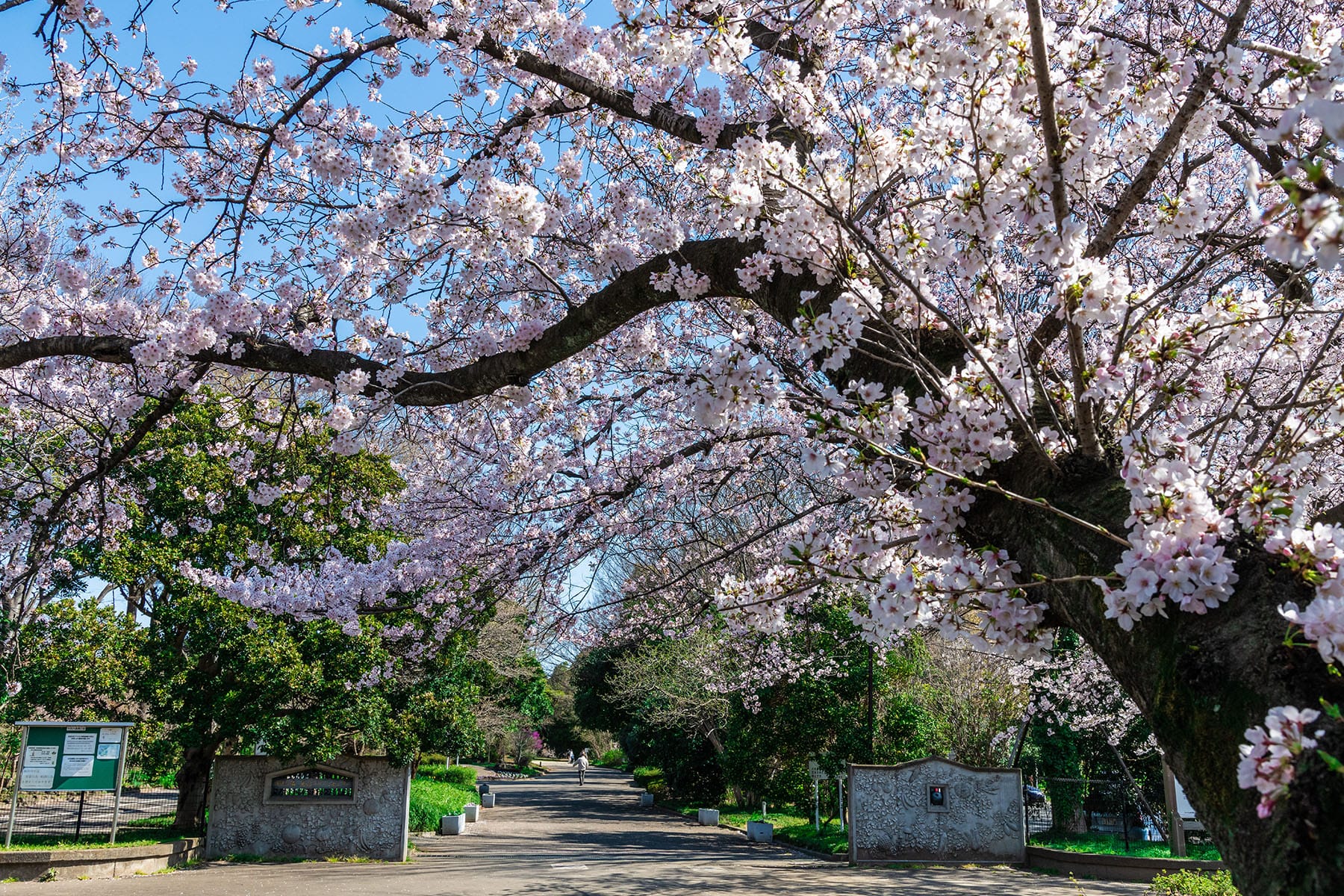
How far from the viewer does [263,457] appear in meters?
6.07

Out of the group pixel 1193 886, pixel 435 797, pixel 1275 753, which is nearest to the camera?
pixel 1275 753

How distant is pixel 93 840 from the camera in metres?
11.4

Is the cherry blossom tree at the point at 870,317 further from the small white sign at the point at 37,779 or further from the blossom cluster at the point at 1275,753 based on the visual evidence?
the small white sign at the point at 37,779

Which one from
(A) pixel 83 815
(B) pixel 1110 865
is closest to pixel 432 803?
(A) pixel 83 815

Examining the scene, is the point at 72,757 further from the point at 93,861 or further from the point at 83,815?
the point at 83,815

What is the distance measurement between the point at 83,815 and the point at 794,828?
1277 cm

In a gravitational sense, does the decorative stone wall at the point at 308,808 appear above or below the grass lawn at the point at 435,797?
above

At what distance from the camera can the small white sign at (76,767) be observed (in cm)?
1054

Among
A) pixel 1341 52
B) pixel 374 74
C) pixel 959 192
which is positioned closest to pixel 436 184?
pixel 374 74

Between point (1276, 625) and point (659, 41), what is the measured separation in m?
2.91

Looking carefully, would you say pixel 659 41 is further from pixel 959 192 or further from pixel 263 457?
pixel 263 457

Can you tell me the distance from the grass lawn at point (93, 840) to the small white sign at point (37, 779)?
681mm

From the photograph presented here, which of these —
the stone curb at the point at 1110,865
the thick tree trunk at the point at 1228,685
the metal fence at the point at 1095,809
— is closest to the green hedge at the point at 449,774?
the metal fence at the point at 1095,809

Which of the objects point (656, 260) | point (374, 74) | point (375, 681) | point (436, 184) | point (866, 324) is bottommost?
point (375, 681)
